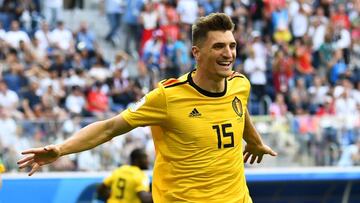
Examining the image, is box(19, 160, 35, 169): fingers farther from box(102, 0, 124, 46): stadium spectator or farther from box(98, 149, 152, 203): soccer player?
box(102, 0, 124, 46): stadium spectator

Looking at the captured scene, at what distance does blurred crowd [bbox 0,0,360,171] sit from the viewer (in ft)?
53.1

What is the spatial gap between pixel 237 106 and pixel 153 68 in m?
12.3

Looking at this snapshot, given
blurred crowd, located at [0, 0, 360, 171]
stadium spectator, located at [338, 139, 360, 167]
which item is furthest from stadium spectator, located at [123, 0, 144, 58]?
stadium spectator, located at [338, 139, 360, 167]

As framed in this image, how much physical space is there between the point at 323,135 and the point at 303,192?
1.33 m

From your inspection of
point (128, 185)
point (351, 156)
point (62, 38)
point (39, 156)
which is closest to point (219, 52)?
point (39, 156)

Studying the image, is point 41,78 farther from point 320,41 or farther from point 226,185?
point 226,185

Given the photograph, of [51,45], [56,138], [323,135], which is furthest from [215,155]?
[51,45]

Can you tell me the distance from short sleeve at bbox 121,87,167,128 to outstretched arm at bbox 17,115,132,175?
60 millimetres

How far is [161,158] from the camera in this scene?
7.45 m

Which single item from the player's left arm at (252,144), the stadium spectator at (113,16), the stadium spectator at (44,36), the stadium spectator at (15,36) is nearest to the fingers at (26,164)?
the player's left arm at (252,144)

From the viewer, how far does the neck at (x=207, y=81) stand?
7.42 metres

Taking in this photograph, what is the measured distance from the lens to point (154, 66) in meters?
19.9

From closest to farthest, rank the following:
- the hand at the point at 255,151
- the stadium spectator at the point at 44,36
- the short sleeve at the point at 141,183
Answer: the hand at the point at 255,151, the short sleeve at the point at 141,183, the stadium spectator at the point at 44,36

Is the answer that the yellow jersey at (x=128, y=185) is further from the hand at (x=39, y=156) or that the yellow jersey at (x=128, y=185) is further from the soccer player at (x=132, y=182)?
the hand at (x=39, y=156)
